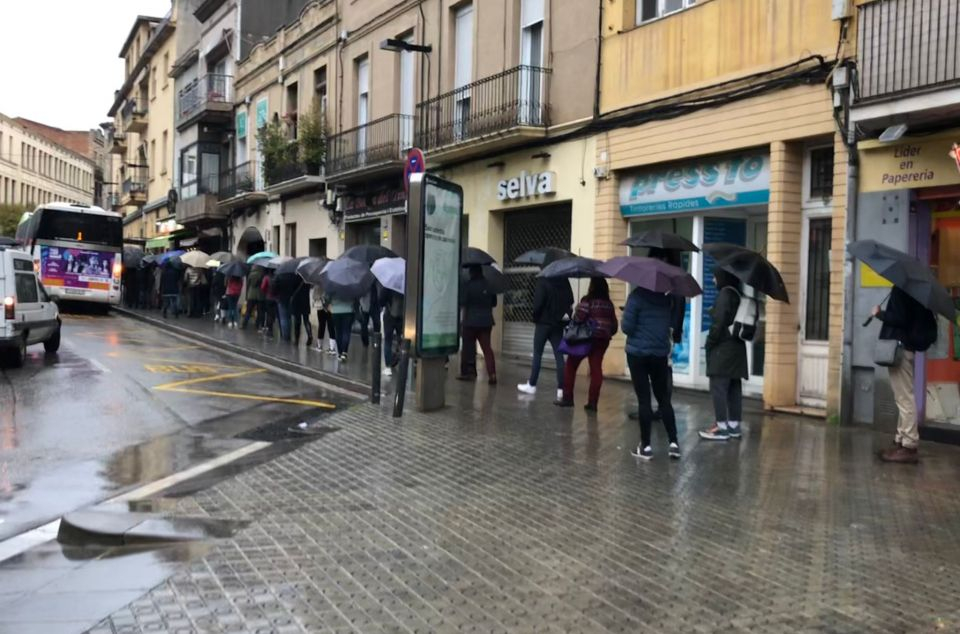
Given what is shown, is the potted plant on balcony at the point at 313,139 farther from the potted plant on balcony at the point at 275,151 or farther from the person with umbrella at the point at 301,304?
the person with umbrella at the point at 301,304

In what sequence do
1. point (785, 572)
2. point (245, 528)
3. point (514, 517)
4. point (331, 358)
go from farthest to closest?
point (331, 358) → point (514, 517) → point (245, 528) → point (785, 572)

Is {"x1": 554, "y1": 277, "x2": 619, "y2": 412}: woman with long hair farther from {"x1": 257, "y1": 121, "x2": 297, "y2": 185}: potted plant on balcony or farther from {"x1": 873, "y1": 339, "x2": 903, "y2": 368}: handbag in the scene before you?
{"x1": 257, "y1": 121, "x2": 297, "y2": 185}: potted plant on balcony

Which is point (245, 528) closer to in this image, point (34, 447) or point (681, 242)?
point (34, 447)

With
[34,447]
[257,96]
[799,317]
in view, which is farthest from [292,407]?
[257,96]

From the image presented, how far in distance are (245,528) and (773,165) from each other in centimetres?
831

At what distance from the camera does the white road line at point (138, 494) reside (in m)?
5.54

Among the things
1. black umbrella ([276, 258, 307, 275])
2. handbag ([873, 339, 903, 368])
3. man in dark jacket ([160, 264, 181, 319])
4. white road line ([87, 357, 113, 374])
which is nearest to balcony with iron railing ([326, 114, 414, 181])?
black umbrella ([276, 258, 307, 275])

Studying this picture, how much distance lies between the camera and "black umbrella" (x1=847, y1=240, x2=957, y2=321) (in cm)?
768

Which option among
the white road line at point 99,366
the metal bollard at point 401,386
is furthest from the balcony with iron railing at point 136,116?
the metal bollard at point 401,386

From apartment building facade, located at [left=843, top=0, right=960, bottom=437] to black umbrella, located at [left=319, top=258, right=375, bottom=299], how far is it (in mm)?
7074

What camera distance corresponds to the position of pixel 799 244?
37.6 feet

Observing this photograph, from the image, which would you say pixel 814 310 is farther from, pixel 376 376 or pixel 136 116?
pixel 136 116

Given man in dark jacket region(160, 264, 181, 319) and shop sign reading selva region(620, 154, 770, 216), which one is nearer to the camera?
shop sign reading selva region(620, 154, 770, 216)

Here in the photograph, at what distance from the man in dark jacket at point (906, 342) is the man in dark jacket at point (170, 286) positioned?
899 inches
